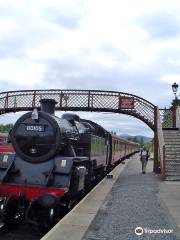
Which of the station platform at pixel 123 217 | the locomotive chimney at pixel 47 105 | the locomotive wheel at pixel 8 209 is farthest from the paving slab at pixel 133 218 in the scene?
the locomotive chimney at pixel 47 105

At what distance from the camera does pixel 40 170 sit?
1070 centimetres

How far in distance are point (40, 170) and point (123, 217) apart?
2580 mm

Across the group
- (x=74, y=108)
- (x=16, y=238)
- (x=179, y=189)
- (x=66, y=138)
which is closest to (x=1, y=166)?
(x=66, y=138)

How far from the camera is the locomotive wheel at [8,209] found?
934 cm

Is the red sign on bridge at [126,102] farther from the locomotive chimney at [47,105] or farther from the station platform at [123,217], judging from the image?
the locomotive chimney at [47,105]

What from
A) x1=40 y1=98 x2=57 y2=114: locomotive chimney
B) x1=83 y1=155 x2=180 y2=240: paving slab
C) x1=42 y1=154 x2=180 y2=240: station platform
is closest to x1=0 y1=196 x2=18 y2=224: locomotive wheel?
x1=42 y1=154 x2=180 y2=240: station platform

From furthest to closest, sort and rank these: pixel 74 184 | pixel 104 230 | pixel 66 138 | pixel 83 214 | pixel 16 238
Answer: pixel 66 138, pixel 74 184, pixel 83 214, pixel 16 238, pixel 104 230

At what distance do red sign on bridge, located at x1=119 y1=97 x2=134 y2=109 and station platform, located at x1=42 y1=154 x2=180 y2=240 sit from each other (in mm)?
10072

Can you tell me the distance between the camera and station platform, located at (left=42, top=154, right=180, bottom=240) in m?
7.71

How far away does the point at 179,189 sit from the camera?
48.7ft

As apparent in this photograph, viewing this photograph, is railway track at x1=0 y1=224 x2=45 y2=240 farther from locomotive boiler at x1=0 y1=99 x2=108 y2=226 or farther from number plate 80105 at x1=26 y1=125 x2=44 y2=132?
number plate 80105 at x1=26 y1=125 x2=44 y2=132

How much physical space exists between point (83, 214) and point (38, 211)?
1053 millimetres

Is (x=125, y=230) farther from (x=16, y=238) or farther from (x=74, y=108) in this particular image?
(x=74, y=108)

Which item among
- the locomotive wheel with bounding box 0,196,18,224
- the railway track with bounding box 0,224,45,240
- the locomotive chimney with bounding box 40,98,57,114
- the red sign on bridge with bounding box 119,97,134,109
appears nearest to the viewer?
the railway track with bounding box 0,224,45,240
